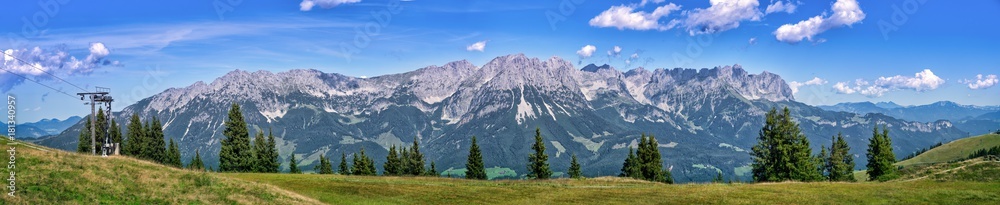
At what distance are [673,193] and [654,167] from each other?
52.4m

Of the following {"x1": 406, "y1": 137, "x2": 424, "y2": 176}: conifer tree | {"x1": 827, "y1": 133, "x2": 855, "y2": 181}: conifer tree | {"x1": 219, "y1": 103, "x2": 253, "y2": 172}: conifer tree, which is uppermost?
{"x1": 219, "y1": 103, "x2": 253, "y2": 172}: conifer tree

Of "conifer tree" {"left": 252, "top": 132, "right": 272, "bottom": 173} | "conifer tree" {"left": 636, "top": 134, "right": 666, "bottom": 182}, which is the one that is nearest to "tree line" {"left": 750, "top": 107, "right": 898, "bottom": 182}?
"conifer tree" {"left": 636, "top": 134, "right": 666, "bottom": 182}

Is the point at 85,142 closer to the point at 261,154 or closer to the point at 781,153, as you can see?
the point at 261,154

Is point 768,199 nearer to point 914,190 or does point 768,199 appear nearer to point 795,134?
point 914,190

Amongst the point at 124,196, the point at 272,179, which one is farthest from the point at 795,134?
the point at 124,196

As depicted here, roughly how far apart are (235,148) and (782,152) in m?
85.9

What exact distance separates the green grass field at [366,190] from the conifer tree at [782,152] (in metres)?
19.6

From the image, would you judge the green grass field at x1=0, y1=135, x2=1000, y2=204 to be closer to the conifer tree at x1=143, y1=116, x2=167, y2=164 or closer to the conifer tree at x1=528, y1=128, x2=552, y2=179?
the conifer tree at x1=528, y1=128, x2=552, y2=179

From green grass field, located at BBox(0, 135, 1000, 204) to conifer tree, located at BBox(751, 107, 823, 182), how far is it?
19.6 metres

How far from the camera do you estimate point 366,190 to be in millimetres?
56031

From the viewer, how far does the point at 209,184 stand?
44.6 metres

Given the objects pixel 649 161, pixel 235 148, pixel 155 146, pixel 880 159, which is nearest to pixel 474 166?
pixel 649 161

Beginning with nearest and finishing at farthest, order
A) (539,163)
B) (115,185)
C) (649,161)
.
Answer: (115,185), (649,161), (539,163)

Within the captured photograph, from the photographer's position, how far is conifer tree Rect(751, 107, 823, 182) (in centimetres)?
7919
